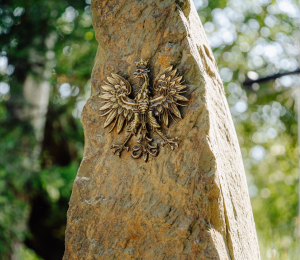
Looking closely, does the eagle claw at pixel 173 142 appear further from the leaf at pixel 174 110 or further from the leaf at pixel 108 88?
the leaf at pixel 108 88

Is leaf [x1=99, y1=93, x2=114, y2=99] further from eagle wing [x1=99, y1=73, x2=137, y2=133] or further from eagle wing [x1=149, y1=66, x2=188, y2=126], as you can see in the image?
eagle wing [x1=149, y1=66, x2=188, y2=126]

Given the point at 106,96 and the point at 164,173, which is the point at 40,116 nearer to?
the point at 106,96

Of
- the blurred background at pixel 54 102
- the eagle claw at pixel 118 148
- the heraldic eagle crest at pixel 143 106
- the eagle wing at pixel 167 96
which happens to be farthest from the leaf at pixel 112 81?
the blurred background at pixel 54 102

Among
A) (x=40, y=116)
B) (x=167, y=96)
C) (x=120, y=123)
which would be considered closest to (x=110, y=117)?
(x=120, y=123)

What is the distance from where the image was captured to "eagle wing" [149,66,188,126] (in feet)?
5.81

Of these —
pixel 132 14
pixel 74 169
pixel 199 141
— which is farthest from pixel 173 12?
pixel 74 169

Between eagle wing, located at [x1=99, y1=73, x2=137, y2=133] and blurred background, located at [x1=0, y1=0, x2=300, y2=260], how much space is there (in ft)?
6.46

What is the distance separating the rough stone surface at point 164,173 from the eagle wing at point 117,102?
7 cm

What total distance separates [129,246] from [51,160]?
3324 mm

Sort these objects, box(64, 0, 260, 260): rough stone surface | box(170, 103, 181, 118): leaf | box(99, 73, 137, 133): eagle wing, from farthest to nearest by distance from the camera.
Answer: box(99, 73, 137, 133): eagle wing, box(170, 103, 181, 118): leaf, box(64, 0, 260, 260): rough stone surface

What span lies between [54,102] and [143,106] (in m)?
3.22

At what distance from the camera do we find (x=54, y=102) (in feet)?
15.4

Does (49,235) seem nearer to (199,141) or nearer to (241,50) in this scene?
(199,141)

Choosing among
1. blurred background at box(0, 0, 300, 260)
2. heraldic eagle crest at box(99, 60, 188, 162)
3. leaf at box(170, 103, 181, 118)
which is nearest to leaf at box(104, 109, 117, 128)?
heraldic eagle crest at box(99, 60, 188, 162)
